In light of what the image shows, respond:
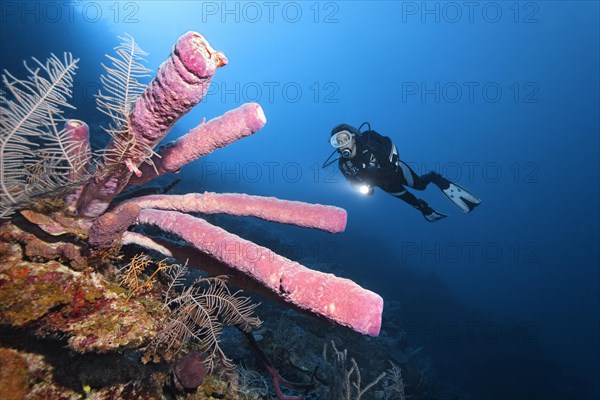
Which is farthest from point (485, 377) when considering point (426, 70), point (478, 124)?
point (426, 70)

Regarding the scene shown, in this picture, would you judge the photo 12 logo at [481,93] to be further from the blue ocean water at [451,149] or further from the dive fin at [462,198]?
the dive fin at [462,198]

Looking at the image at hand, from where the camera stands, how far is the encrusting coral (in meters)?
1.63

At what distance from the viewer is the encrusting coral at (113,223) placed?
5.36 feet

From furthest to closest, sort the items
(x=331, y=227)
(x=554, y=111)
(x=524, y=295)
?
(x=554, y=111), (x=524, y=295), (x=331, y=227)

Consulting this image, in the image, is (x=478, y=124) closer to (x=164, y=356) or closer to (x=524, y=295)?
(x=524, y=295)

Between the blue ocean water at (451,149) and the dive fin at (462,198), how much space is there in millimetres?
4649

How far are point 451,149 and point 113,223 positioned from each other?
104 meters

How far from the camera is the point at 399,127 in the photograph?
109 meters

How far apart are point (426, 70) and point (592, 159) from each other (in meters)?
59.0

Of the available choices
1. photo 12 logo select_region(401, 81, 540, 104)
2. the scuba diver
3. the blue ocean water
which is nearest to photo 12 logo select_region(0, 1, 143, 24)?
the blue ocean water

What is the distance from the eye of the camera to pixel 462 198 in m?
8.62

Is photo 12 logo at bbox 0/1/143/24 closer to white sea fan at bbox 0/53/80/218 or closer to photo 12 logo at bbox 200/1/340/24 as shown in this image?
white sea fan at bbox 0/53/80/218

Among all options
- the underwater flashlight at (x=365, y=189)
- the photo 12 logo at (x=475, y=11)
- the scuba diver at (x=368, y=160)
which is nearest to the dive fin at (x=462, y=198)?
the scuba diver at (x=368, y=160)

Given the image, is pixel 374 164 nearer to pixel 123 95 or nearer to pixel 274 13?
pixel 123 95
